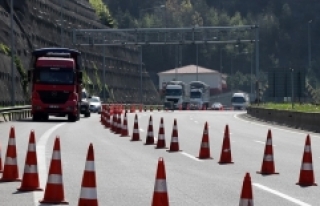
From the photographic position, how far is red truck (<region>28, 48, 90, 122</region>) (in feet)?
153

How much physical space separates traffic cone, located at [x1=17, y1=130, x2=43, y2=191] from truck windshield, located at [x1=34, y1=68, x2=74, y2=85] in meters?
32.9

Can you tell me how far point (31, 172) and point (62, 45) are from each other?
6469 centimetres

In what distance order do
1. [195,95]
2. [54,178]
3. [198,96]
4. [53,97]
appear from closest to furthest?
[54,178] < [53,97] < [195,95] < [198,96]

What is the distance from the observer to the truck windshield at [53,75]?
46719 millimetres

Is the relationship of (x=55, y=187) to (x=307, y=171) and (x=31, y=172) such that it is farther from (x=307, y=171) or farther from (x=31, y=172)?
(x=307, y=171)

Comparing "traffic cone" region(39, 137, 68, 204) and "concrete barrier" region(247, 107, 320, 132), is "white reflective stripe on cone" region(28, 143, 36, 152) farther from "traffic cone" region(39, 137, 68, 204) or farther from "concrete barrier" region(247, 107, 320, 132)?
"concrete barrier" region(247, 107, 320, 132)

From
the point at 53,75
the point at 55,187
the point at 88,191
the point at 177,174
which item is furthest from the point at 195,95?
the point at 88,191

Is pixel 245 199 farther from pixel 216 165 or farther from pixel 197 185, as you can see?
pixel 216 165

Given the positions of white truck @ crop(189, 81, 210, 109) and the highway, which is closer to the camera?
the highway

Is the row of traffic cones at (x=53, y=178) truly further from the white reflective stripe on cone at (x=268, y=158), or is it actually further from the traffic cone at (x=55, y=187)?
the white reflective stripe on cone at (x=268, y=158)

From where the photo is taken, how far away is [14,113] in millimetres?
51375

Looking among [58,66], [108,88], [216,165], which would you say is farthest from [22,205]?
[108,88]

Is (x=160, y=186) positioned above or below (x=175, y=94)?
below

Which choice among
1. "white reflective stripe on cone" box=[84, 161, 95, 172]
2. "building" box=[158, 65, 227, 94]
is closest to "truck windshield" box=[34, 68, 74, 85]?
"white reflective stripe on cone" box=[84, 161, 95, 172]
